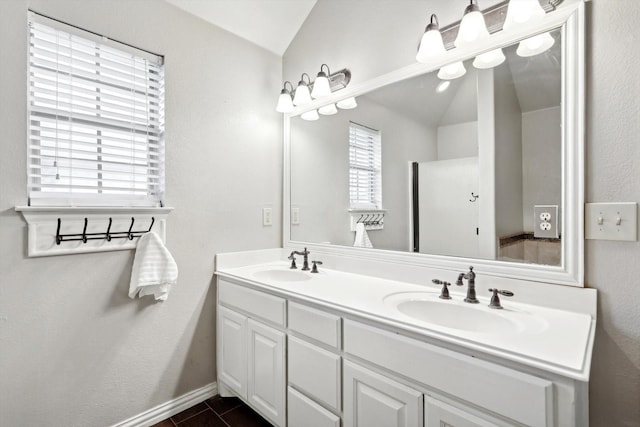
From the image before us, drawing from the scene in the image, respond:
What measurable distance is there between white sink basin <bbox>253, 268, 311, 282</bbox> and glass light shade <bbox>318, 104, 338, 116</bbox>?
1.02m

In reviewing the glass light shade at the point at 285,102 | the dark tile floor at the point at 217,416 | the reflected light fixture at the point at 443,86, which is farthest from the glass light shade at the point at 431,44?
the dark tile floor at the point at 217,416

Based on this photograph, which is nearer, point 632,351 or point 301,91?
point 632,351

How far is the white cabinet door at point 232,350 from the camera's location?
1.71m

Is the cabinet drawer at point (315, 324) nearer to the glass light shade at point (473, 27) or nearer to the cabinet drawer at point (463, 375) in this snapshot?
the cabinet drawer at point (463, 375)

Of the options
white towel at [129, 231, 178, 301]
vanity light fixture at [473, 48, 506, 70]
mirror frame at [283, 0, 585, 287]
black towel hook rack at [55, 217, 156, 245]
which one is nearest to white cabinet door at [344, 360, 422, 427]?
mirror frame at [283, 0, 585, 287]

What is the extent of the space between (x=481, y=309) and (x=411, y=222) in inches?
21.7

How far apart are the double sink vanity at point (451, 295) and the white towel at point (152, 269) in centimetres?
34

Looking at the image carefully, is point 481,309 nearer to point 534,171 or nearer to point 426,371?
point 426,371

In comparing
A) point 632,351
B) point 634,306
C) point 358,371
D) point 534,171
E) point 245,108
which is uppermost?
point 245,108

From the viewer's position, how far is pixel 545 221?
1.19m

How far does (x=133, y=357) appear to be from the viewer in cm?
163

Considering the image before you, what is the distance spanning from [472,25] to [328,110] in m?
0.94

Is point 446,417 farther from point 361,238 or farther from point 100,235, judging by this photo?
→ point 100,235

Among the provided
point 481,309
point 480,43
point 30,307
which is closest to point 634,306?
point 481,309
